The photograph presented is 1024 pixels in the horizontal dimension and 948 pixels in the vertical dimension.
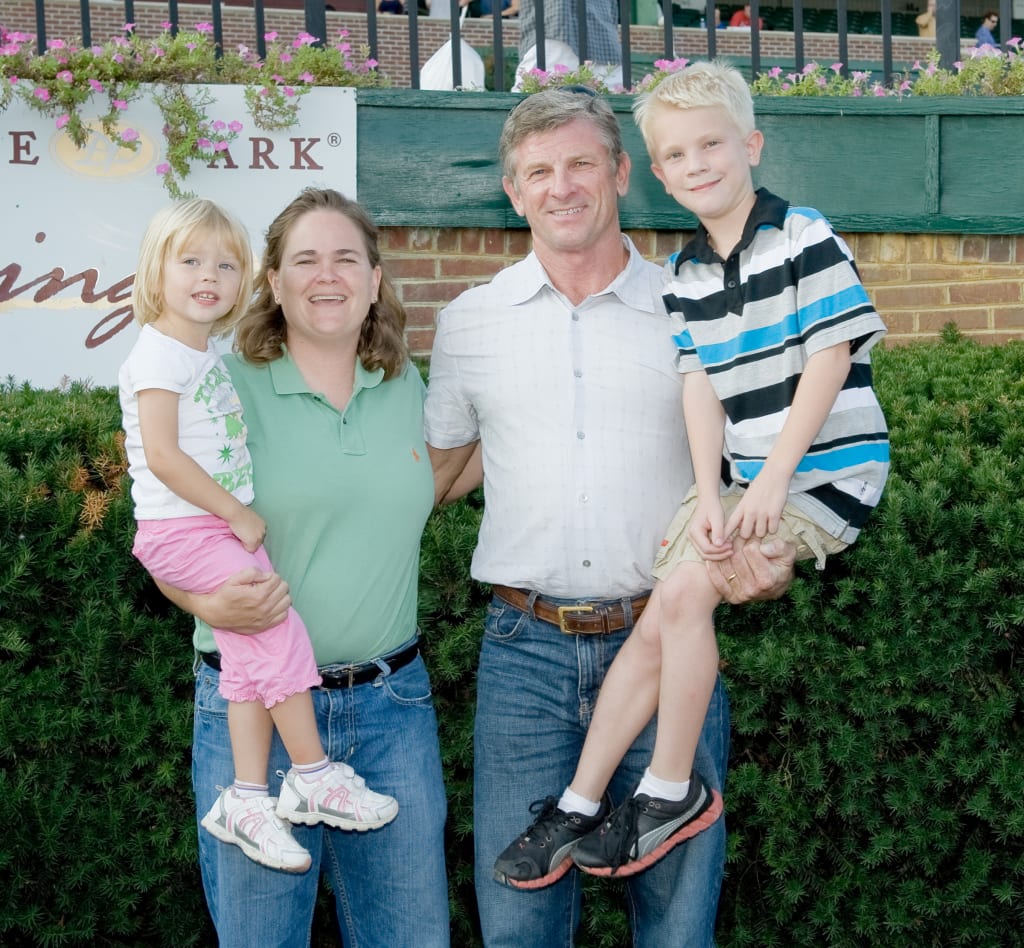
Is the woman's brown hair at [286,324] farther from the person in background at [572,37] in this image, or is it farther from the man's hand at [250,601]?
the person in background at [572,37]

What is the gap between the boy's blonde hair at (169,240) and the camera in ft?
8.84

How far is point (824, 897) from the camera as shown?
12.1ft

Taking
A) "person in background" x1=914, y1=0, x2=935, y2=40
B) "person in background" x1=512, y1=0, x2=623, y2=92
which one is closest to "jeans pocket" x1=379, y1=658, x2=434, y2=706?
"person in background" x1=512, y1=0, x2=623, y2=92

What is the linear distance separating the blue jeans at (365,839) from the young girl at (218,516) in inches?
3.2

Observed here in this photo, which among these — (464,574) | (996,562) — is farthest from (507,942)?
(996,562)

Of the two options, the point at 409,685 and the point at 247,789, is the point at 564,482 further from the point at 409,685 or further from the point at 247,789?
the point at 247,789

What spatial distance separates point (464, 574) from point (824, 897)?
56.5 inches

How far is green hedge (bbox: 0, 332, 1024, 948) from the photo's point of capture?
3.47 metres

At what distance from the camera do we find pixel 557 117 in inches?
117

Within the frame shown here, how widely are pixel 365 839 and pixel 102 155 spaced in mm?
3734

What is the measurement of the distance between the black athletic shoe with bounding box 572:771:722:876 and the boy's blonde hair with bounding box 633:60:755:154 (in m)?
A: 1.57

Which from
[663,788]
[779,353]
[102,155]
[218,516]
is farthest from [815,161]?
[218,516]

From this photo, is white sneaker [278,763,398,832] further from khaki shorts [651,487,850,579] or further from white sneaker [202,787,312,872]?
khaki shorts [651,487,850,579]

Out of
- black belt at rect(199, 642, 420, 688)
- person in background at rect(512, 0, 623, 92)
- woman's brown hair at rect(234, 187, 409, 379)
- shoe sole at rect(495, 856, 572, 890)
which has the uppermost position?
person in background at rect(512, 0, 623, 92)
